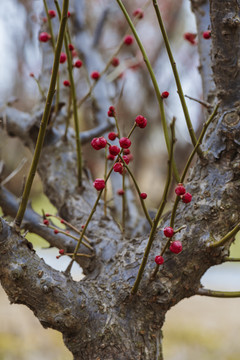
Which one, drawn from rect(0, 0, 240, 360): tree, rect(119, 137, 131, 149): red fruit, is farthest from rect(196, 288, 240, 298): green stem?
rect(119, 137, 131, 149): red fruit

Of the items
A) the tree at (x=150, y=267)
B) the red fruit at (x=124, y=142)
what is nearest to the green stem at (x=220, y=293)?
the tree at (x=150, y=267)

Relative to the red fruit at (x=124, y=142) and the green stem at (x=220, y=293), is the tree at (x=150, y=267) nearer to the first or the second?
the green stem at (x=220, y=293)

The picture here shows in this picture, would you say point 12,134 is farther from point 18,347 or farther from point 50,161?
point 18,347

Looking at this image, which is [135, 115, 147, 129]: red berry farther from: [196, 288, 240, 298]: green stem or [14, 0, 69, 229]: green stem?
[196, 288, 240, 298]: green stem

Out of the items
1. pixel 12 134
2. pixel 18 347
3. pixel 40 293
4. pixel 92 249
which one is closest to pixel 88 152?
pixel 18 347

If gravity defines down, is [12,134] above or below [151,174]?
below

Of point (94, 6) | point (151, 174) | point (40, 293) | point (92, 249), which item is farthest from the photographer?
point (151, 174)

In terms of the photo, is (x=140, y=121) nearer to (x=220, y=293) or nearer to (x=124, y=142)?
(x=124, y=142)

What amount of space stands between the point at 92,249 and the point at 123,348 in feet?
0.80

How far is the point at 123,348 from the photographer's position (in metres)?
0.72

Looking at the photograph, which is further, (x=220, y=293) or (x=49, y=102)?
(x=220, y=293)

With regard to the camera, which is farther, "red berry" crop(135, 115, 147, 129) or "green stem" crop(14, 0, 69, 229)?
"red berry" crop(135, 115, 147, 129)

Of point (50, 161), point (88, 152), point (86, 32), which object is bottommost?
point (50, 161)

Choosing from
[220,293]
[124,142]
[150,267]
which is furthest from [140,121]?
[220,293]
